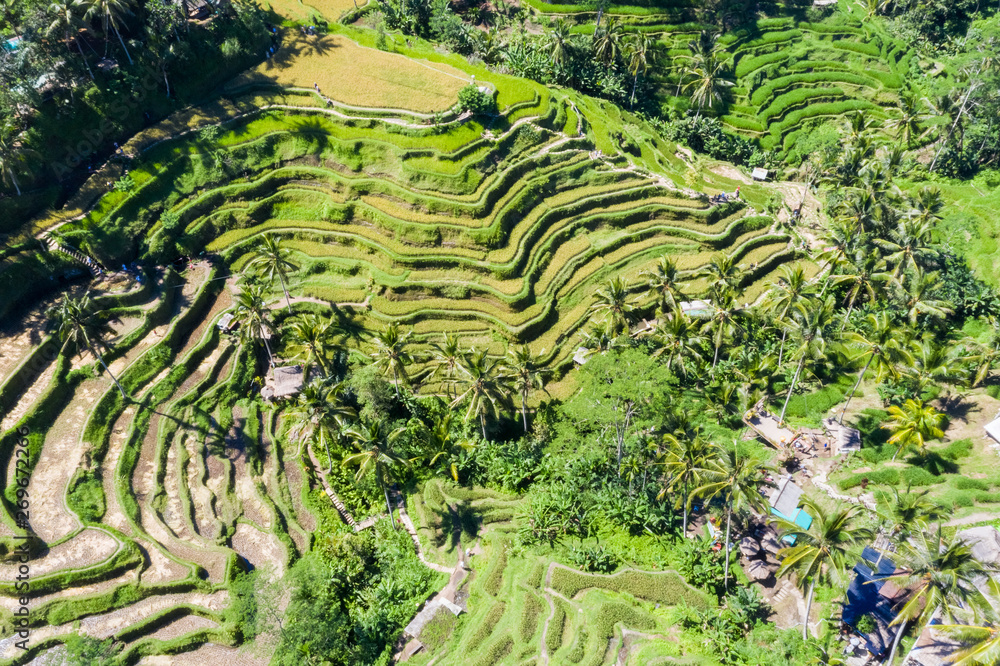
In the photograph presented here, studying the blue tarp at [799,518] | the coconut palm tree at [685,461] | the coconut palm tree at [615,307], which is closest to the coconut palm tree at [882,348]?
the blue tarp at [799,518]

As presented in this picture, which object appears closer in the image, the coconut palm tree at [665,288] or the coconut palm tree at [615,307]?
the coconut palm tree at [615,307]

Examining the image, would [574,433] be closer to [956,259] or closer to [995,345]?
[995,345]

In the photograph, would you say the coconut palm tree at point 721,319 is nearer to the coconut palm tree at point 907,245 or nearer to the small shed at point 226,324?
the coconut palm tree at point 907,245

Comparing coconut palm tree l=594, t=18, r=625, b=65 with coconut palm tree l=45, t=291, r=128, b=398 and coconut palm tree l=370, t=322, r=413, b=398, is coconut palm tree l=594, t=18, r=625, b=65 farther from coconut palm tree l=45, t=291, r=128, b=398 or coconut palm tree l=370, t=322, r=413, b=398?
coconut palm tree l=45, t=291, r=128, b=398

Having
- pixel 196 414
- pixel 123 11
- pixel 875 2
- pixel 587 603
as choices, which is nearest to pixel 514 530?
pixel 587 603

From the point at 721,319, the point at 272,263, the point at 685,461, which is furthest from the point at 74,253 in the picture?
the point at 721,319

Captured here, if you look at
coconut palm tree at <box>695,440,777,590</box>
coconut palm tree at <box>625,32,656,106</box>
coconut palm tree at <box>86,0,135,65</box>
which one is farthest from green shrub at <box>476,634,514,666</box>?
coconut palm tree at <box>625,32,656,106</box>
